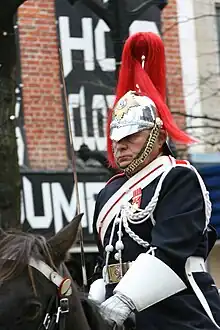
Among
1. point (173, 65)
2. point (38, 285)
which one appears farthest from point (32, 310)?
point (173, 65)

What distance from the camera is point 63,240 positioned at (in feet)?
11.8

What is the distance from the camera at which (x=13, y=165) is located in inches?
306

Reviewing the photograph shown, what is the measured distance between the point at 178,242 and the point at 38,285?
763mm

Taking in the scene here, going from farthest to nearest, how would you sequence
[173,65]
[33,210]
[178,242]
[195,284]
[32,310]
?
[173,65]
[33,210]
[195,284]
[178,242]
[32,310]

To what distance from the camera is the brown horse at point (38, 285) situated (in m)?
3.39

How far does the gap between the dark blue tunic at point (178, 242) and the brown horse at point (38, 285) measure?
463mm

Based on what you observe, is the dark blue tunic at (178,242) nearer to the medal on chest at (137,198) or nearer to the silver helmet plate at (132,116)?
the medal on chest at (137,198)

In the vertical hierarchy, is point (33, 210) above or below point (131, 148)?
below

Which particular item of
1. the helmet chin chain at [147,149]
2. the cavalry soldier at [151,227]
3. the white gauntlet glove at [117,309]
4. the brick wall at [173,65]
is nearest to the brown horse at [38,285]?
the white gauntlet glove at [117,309]

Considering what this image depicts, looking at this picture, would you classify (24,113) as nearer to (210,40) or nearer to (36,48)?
(36,48)

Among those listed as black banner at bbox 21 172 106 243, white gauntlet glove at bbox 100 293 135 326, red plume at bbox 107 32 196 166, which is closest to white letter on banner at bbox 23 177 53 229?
black banner at bbox 21 172 106 243

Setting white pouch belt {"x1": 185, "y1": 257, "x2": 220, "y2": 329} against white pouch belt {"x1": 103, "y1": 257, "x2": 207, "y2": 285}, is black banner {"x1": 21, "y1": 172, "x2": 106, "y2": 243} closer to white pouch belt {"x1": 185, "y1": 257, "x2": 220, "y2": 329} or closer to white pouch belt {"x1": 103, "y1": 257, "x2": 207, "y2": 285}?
white pouch belt {"x1": 103, "y1": 257, "x2": 207, "y2": 285}

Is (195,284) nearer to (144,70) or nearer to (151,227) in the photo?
(151,227)

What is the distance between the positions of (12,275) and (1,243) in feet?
0.59
